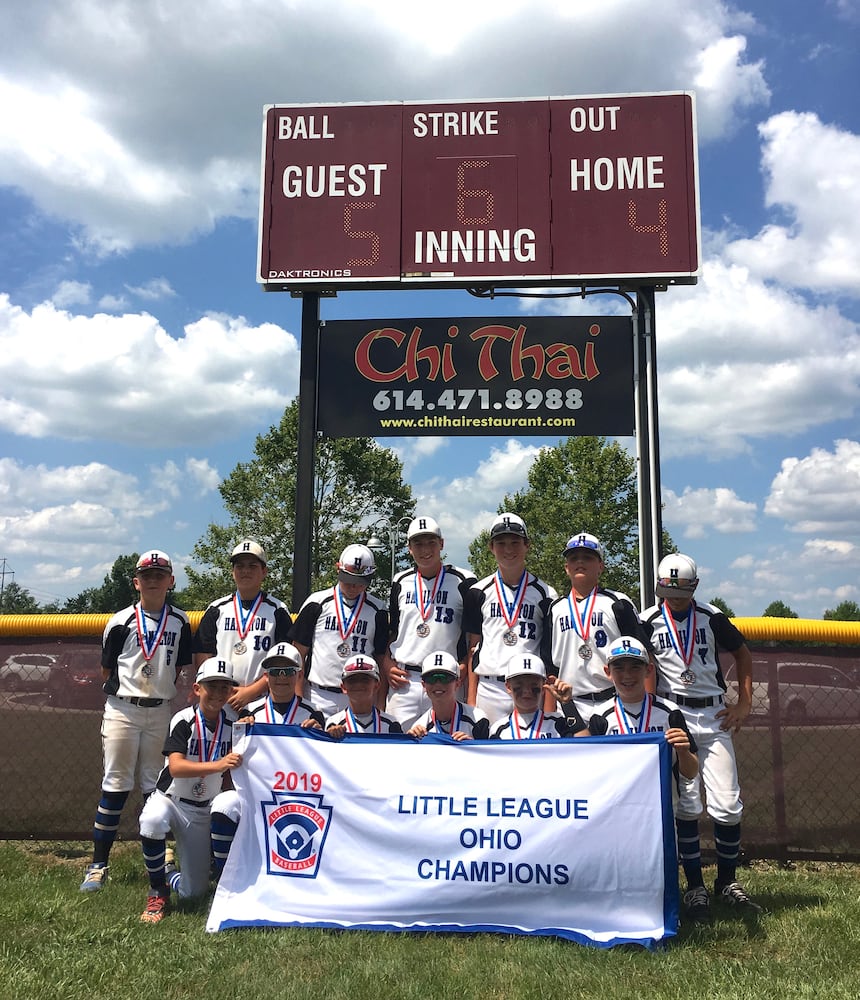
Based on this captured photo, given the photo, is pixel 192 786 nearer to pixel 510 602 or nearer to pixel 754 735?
pixel 510 602

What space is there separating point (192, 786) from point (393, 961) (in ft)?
5.99

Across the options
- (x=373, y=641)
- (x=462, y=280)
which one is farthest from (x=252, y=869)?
(x=462, y=280)

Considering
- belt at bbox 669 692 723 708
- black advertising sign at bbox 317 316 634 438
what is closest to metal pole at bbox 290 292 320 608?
→ black advertising sign at bbox 317 316 634 438

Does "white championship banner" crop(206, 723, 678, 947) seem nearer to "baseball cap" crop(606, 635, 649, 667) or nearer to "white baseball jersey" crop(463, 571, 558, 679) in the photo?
"baseball cap" crop(606, 635, 649, 667)

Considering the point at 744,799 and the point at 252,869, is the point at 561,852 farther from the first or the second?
the point at 744,799

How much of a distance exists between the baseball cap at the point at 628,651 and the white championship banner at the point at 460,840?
443 millimetres

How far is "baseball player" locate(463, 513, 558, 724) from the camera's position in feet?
17.8

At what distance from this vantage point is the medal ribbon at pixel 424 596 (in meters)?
5.61

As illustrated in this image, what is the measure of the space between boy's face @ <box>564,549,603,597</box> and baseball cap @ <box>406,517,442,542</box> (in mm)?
944

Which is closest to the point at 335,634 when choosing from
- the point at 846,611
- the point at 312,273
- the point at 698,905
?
the point at 698,905

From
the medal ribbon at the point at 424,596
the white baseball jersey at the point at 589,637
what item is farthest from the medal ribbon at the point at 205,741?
the white baseball jersey at the point at 589,637

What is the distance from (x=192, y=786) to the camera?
→ 16.6 ft

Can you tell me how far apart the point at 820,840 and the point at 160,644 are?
512 cm

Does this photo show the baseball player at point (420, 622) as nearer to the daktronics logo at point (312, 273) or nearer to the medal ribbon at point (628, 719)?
the medal ribbon at point (628, 719)
